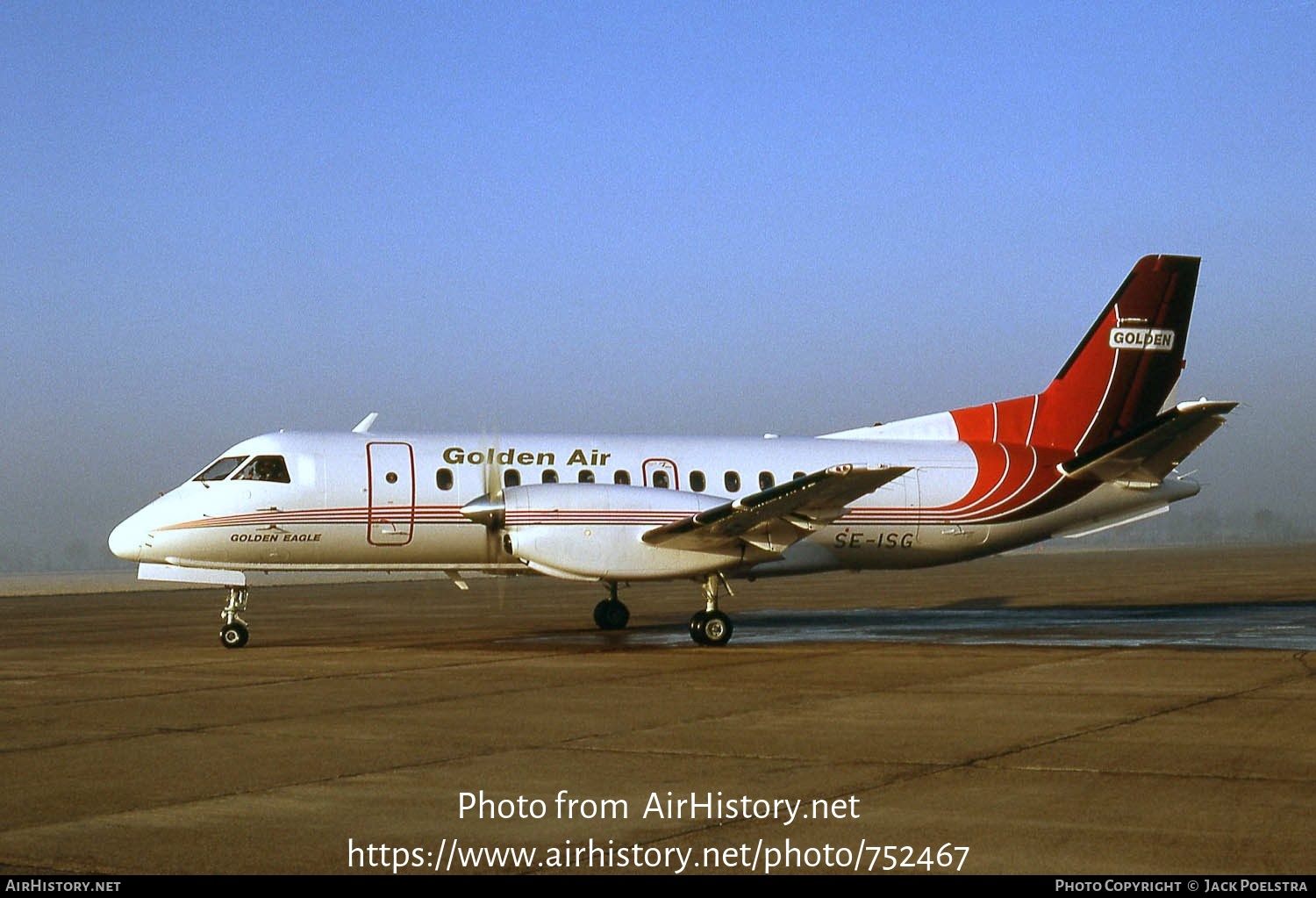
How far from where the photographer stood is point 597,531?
19031mm

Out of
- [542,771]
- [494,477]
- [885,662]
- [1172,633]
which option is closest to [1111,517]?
[1172,633]

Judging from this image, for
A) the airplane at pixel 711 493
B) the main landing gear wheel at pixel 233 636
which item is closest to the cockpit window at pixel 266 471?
the airplane at pixel 711 493

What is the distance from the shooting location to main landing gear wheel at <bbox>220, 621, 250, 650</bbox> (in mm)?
19578

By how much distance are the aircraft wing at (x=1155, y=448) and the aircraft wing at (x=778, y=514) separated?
462cm

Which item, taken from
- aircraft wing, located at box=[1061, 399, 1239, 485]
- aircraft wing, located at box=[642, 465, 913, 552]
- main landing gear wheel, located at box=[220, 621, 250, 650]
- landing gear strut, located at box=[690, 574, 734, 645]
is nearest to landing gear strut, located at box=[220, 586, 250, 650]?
main landing gear wheel, located at box=[220, 621, 250, 650]

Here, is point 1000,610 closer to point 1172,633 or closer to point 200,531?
point 1172,633

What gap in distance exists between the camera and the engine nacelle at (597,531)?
18844mm

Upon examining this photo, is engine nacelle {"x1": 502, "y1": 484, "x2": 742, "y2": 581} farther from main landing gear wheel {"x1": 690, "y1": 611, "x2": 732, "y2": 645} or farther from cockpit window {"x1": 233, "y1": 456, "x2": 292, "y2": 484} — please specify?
cockpit window {"x1": 233, "y1": 456, "x2": 292, "y2": 484}

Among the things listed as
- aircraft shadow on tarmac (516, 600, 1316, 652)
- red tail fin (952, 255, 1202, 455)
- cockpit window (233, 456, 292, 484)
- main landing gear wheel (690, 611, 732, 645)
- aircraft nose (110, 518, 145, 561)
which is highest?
red tail fin (952, 255, 1202, 455)

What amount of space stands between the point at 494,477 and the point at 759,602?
13.2m

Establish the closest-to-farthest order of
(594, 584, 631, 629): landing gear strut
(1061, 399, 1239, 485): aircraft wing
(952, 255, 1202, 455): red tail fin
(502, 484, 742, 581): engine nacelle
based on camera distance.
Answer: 1. (502, 484, 742, 581): engine nacelle
2. (1061, 399, 1239, 485): aircraft wing
3. (594, 584, 631, 629): landing gear strut
4. (952, 255, 1202, 455): red tail fin

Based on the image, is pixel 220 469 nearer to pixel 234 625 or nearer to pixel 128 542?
pixel 128 542

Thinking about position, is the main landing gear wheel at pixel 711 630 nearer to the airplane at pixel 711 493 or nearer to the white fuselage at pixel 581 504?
the airplane at pixel 711 493

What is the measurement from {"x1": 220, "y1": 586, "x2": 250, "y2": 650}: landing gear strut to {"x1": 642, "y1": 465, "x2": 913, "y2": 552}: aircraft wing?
607 centimetres
